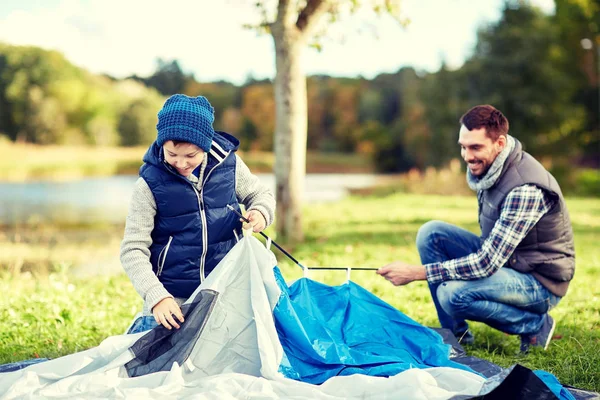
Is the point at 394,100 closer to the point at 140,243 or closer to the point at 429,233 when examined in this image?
the point at 429,233

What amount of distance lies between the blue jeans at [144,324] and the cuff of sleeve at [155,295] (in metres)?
0.30

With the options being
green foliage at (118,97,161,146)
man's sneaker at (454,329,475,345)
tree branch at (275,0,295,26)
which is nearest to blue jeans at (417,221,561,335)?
man's sneaker at (454,329,475,345)

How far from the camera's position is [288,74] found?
807 centimetres

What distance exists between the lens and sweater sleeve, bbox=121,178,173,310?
9.79 ft

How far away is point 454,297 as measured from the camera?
367 centimetres

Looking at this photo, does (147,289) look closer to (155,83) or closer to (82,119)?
(82,119)

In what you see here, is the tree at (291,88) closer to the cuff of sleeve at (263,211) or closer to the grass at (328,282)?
the grass at (328,282)

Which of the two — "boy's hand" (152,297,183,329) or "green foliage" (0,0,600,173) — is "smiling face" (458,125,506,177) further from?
"green foliage" (0,0,600,173)

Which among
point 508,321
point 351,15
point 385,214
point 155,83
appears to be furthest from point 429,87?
point 155,83

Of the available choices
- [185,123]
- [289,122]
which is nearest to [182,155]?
[185,123]

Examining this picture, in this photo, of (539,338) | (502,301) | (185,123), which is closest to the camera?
(185,123)

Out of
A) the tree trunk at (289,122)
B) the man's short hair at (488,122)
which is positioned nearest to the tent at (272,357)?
the man's short hair at (488,122)

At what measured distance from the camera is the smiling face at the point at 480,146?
12.0ft

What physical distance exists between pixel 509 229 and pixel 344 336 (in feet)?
3.86
